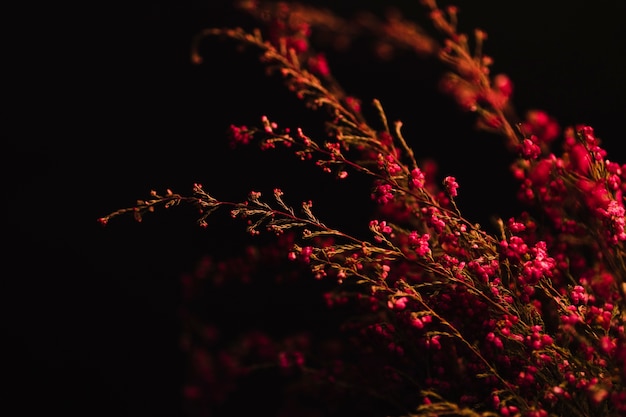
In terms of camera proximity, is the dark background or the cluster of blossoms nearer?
the cluster of blossoms

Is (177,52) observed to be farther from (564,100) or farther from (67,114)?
(564,100)

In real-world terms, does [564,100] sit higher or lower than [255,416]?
higher

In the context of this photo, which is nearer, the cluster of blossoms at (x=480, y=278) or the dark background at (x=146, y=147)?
the cluster of blossoms at (x=480, y=278)

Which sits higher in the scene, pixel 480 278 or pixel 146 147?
pixel 480 278

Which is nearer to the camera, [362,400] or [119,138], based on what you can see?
[362,400]

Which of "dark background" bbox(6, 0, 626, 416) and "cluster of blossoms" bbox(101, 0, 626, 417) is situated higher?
"cluster of blossoms" bbox(101, 0, 626, 417)

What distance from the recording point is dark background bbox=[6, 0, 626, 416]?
49.0 inches

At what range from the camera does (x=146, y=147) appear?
139 centimetres

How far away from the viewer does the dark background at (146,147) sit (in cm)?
125

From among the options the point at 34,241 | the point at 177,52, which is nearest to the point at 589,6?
the point at 177,52

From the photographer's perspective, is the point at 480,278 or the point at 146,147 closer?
the point at 480,278

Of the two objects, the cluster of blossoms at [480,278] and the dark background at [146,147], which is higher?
the cluster of blossoms at [480,278]

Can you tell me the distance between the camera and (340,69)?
54.5 inches

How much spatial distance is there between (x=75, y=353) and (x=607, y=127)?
3.87 ft
